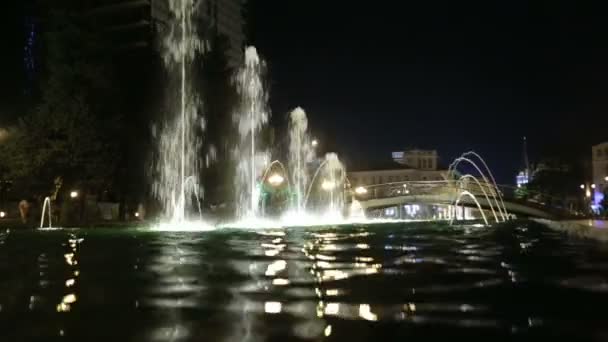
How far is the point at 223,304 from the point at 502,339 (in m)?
3.92

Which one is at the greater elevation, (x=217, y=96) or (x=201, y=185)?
(x=217, y=96)

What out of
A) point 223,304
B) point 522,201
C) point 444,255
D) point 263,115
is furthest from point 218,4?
point 223,304

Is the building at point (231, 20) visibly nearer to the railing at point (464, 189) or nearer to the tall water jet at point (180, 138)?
the railing at point (464, 189)

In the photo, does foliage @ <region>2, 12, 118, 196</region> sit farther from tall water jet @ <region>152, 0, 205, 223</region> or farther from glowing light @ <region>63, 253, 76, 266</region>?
glowing light @ <region>63, 253, 76, 266</region>

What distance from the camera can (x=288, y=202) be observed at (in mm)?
59219

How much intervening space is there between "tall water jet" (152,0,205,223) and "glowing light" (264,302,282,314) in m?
36.4

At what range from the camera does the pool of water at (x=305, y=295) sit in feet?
23.1

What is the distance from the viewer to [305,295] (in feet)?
30.9

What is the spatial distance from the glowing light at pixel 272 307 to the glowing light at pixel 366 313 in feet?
3.65

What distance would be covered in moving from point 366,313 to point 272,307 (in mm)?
1338

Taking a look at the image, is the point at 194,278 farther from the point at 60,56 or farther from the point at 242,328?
the point at 60,56

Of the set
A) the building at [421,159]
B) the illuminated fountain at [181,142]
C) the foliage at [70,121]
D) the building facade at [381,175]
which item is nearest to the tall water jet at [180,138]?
the illuminated fountain at [181,142]

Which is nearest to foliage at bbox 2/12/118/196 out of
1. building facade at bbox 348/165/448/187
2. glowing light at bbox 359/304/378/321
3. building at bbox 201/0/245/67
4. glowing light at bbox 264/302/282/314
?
glowing light at bbox 264/302/282/314

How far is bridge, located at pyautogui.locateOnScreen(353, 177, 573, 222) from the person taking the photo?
55000 mm
